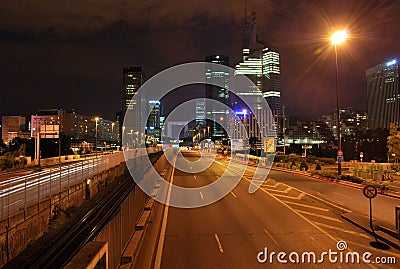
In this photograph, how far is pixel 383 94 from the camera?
178625mm

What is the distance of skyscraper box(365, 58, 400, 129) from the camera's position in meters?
167

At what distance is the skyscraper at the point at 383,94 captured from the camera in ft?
549

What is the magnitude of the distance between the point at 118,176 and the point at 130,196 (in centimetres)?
3001

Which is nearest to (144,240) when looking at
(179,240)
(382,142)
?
(179,240)

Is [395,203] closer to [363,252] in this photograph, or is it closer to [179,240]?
[363,252]

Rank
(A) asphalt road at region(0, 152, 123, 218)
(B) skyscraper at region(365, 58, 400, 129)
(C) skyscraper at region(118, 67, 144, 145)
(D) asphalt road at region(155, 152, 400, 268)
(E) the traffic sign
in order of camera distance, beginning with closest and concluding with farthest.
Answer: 1. (D) asphalt road at region(155, 152, 400, 268)
2. (E) the traffic sign
3. (A) asphalt road at region(0, 152, 123, 218)
4. (C) skyscraper at region(118, 67, 144, 145)
5. (B) skyscraper at region(365, 58, 400, 129)

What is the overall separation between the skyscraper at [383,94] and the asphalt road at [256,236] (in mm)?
167840

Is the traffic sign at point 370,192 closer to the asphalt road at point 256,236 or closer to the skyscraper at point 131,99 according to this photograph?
the asphalt road at point 256,236

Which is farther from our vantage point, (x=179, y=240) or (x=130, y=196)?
(x=179, y=240)

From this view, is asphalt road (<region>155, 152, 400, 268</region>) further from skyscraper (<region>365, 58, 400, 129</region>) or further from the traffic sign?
skyscraper (<region>365, 58, 400, 129</region>)

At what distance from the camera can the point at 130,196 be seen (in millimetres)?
10266

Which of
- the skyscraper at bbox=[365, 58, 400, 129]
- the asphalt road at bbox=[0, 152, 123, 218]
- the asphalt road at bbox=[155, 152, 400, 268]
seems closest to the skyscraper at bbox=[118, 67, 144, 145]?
the skyscraper at bbox=[365, 58, 400, 129]

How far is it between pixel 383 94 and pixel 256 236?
638 feet

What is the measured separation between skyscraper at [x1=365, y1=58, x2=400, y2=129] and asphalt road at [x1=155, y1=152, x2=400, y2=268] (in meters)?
168
